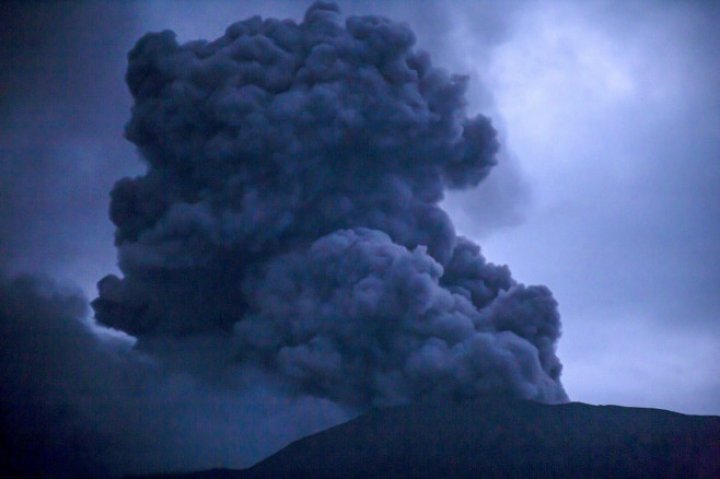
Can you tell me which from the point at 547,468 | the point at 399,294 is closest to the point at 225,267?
the point at 399,294

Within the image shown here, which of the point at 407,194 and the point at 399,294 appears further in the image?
the point at 407,194

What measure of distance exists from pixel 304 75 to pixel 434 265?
37.0 ft

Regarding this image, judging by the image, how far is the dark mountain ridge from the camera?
52.2 m

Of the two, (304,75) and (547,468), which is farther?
(304,75)

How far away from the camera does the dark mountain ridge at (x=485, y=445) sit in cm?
5219

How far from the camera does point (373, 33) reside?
5712 centimetres

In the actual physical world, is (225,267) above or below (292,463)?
above

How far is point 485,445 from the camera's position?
2126 inches

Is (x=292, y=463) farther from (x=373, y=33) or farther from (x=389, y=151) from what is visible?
(x=373, y=33)

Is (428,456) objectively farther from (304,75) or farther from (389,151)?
(304,75)

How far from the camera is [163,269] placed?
55.3 meters

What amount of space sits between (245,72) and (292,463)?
18648mm

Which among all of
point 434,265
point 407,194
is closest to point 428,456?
point 434,265

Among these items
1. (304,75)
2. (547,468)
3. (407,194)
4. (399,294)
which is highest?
(304,75)
